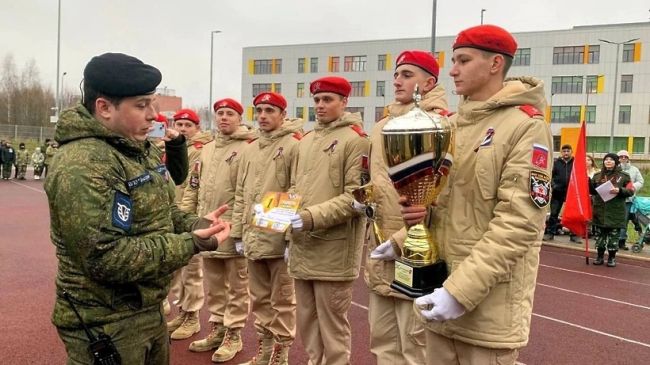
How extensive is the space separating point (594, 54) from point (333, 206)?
5472 centimetres

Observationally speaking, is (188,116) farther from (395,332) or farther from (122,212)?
(122,212)

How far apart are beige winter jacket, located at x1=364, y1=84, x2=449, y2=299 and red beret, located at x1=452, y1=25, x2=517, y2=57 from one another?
2.87 ft

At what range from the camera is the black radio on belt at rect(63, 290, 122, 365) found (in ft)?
7.40

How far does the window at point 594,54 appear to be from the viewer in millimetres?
50156

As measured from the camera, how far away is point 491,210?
7.77 ft

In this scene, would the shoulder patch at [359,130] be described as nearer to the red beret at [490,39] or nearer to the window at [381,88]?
the red beret at [490,39]

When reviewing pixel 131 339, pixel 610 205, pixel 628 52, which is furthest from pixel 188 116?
pixel 628 52

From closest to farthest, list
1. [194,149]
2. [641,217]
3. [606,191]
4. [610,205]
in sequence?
[194,149]
[606,191]
[610,205]
[641,217]

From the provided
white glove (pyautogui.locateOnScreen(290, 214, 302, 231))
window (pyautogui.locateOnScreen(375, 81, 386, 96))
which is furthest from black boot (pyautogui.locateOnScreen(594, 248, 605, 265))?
window (pyautogui.locateOnScreen(375, 81, 386, 96))

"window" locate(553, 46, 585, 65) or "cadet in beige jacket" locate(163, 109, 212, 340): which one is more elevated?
"window" locate(553, 46, 585, 65)

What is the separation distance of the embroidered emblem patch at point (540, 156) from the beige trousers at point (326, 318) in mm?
2015

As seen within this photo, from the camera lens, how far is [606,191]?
9328 mm

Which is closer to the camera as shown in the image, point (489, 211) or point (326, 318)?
point (489, 211)

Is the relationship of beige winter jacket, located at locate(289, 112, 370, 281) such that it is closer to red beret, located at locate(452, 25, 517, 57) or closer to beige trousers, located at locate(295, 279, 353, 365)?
beige trousers, located at locate(295, 279, 353, 365)
